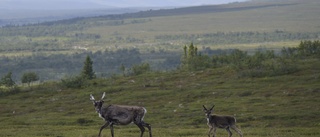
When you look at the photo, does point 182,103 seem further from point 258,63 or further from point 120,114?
point 120,114

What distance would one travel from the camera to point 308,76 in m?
68.4

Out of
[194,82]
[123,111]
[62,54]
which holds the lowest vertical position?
[62,54]

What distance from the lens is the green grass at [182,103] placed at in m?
35.9

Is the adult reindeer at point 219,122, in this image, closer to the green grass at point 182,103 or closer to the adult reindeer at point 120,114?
the green grass at point 182,103

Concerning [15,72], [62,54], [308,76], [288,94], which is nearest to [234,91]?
[288,94]

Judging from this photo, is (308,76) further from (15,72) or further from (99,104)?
(15,72)

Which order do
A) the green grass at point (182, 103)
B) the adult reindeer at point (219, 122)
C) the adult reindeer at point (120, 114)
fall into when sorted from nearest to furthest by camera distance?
the adult reindeer at point (120, 114) → the adult reindeer at point (219, 122) → the green grass at point (182, 103)

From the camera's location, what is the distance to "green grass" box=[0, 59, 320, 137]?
35.9 m

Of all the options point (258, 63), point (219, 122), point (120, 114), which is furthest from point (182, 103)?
point (120, 114)

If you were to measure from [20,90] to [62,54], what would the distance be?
390 ft

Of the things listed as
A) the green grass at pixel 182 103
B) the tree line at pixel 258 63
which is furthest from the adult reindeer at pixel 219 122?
the tree line at pixel 258 63

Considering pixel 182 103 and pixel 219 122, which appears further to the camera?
pixel 182 103

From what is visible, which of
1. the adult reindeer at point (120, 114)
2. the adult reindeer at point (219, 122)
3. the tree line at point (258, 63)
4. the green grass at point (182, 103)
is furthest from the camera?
the tree line at point (258, 63)

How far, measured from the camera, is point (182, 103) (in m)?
56.5
